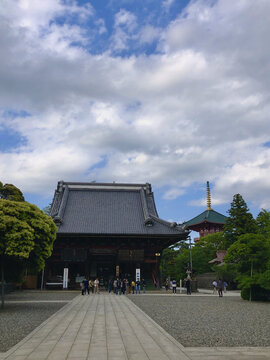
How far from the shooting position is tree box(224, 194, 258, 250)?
4681 centimetres

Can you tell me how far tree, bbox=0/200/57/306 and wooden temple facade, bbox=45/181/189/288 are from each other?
1809 cm

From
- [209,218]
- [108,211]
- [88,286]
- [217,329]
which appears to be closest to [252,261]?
[217,329]

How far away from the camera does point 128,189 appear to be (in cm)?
4753

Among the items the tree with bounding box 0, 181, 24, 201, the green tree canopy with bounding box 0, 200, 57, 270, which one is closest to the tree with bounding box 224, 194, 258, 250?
the tree with bounding box 0, 181, 24, 201

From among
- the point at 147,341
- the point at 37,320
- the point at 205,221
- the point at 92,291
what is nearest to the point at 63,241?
the point at 92,291

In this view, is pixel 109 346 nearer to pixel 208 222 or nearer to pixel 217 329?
pixel 217 329

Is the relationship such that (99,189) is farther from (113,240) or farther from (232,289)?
(232,289)

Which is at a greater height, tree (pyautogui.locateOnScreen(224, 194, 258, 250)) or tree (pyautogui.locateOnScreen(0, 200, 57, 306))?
tree (pyautogui.locateOnScreen(224, 194, 258, 250))

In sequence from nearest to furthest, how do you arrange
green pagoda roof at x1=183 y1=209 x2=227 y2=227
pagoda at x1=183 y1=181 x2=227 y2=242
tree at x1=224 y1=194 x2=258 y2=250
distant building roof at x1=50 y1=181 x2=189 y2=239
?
1. distant building roof at x1=50 y1=181 x2=189 y2=239
2. tree at x1=224 y1=194 x2=258 y2=250
3. pagoda at x1=183 y1=181 x2=227 y2=242
4. green pagoda roof at x1=183 y1=209 x2=227 y2=227

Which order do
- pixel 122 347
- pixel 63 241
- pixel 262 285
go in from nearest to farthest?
pixel 122 347
pixel 262 285
pixel 63 241

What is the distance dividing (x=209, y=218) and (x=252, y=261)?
5105 centimetres

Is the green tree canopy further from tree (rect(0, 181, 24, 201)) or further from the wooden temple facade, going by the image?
the wooden temple facade

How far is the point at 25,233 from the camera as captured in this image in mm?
16750

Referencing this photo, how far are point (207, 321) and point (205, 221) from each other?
198ft
